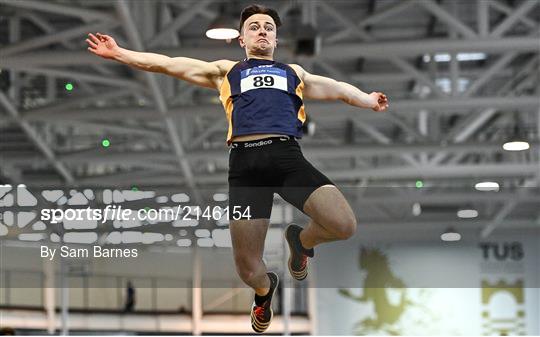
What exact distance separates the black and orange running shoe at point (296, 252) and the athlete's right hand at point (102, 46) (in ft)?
5.98

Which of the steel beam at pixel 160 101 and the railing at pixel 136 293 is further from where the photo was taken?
the steel beam at pixel 160 101

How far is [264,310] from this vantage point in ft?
24.2

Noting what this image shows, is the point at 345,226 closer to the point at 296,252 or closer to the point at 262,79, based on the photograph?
the point at 296,252

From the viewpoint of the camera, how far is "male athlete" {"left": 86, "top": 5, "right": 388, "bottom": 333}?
6.67m

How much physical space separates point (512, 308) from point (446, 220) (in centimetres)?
141

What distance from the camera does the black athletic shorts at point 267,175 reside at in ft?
21.9

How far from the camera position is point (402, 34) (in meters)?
27.6


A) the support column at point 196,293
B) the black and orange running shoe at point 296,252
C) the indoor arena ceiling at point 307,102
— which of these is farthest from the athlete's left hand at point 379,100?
the indoor arena ceiling at point 307,102

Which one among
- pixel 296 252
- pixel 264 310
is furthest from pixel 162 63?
pixel 264 310

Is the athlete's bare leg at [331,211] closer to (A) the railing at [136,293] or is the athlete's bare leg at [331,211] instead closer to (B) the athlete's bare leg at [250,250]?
(B) the athlete's bare leg at [250,250]

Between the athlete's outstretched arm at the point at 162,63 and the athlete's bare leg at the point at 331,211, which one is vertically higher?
the athlete's outstretched arm at the point at 162,63

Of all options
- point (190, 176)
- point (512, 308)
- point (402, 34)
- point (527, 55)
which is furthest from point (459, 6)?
point (512, 308)

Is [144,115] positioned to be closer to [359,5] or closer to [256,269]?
[359,5]

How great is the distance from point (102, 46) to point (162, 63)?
439 millimetres
